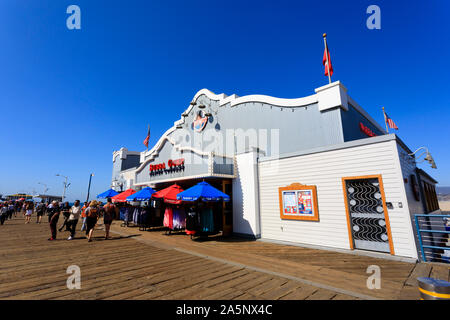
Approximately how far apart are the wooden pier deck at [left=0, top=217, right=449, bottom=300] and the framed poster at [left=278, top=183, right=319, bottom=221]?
152 cm

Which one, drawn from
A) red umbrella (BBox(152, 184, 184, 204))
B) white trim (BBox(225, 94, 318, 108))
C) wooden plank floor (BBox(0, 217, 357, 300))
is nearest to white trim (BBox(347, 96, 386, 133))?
white trim (BBox(225, 94, 318, 108))

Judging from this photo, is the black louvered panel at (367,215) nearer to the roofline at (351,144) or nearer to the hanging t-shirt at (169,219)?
the roofline at (351,144)

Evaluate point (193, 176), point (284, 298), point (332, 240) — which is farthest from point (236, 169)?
point (284, 298)

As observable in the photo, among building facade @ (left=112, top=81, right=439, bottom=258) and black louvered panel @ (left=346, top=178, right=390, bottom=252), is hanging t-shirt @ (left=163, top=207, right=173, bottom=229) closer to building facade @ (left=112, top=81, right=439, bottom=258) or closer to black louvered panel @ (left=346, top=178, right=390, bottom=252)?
building facade @ (left=112, top=81, right=439, bottom=258)

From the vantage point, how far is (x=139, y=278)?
4797 mm

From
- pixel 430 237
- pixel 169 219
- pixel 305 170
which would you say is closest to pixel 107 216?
pixel 169 219

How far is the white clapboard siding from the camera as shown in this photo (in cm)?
657

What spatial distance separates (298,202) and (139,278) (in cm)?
697

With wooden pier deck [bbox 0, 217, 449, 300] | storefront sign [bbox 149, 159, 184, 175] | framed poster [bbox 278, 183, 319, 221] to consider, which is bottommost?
wooden pier deck [bbox 0, 217, 449, 300]

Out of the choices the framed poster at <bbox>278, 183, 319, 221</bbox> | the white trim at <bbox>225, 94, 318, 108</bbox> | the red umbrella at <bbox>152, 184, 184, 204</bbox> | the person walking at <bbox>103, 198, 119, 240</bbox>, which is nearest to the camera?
the framed poster at <bbox>278, 183, 319, 221</bbox>

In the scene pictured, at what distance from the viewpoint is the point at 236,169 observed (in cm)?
1145

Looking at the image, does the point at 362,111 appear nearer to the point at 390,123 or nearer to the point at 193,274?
the point at 390,123
